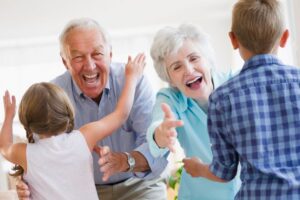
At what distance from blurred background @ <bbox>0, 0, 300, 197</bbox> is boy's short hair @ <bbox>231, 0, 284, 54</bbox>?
4.80 meters

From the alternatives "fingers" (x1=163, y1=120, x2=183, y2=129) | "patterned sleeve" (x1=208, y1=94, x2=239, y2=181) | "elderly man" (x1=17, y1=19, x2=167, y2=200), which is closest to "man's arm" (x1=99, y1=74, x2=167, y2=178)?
"elderly man" (x1=17, y1=19, x2=167, y2=200)

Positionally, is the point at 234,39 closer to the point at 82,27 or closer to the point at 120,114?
the point at 120,114

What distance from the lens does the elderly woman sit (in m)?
1.77

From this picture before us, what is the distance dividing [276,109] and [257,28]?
0.22 m

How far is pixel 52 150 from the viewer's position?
64.5 inches

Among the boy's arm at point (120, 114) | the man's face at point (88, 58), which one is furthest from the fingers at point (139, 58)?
the man's face at point (88, 58)

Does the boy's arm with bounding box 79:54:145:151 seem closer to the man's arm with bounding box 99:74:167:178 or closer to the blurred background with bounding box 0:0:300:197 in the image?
the man's arm with bounding box 99:74:167:178

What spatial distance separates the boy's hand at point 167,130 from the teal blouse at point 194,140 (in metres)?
0.19

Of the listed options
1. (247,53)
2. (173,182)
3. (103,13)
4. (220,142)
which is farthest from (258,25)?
(103,13)

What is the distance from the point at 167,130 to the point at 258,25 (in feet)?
1.40

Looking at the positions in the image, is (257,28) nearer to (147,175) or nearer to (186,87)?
(186,87)

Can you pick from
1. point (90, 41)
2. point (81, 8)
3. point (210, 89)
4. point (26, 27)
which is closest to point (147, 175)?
point (210, 89)

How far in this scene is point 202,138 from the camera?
5.92 feet

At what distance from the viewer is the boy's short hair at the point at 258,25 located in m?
1.28
